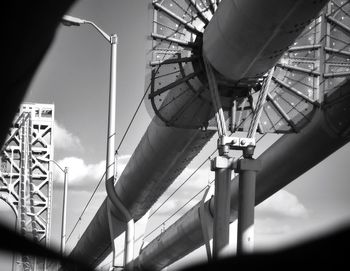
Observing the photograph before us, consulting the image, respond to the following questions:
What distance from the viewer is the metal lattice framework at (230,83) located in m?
13.6

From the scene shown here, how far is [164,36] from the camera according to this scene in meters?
13.9

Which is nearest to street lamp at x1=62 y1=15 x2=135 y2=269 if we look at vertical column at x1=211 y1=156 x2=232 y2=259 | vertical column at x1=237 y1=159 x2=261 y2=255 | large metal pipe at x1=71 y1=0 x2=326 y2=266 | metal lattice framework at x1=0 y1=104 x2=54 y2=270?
large metal pipe at x1=71 y1=0 x2=326 y2=266

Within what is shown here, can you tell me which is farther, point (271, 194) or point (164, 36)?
point (271, 194)

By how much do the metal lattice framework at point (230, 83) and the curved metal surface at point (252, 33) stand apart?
0.91 meters

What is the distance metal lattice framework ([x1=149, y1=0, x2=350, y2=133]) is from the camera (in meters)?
13.6

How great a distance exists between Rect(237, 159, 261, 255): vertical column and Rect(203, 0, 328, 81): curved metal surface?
5.47 feet

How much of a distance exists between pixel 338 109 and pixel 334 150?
1611 millimetres

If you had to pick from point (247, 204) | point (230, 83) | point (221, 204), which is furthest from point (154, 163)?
point (247, 204)

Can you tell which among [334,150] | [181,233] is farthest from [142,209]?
[334,150]

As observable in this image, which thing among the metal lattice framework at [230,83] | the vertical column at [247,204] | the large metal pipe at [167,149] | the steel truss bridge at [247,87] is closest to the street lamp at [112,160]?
the large metal pipe at [167,149]

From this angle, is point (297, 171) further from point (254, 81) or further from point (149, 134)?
point (254, 81)

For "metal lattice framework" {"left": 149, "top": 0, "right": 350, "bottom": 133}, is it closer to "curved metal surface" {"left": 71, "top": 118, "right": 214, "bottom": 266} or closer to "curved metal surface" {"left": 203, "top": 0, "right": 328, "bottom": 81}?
"curved metal surface" {"left": 203, "top": 0, "right": 328, "bottom": 81}

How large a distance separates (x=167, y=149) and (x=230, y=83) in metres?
5.61

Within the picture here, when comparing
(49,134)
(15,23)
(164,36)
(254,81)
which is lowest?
(15,23)
